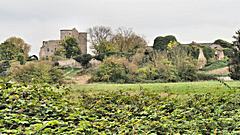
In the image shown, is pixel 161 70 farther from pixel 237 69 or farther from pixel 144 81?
pixel 237 69

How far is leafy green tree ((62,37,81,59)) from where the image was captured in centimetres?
4559

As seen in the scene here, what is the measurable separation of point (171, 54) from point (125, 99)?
1947 cm

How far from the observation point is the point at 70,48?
4588 cm

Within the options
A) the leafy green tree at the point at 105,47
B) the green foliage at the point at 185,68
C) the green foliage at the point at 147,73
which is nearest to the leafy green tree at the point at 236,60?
the green foliage at the point at 185,68

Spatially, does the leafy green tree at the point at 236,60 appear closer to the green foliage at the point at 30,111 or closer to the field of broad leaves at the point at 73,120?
the field of broad leaves at the point at 73,120

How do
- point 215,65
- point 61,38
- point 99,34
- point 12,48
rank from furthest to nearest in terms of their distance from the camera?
point 61,38 < point 99,34 < point 12,48 < point 215,65

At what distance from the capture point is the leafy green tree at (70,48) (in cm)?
4559

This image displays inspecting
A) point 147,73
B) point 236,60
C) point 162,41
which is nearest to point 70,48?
point 162,41

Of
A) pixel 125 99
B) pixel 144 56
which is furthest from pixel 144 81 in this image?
pixel 125 99

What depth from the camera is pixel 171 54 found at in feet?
89.5

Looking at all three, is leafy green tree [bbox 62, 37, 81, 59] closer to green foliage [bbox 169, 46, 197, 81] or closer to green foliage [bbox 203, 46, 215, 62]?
green foliage [bbox 203, 46, 215, 62]

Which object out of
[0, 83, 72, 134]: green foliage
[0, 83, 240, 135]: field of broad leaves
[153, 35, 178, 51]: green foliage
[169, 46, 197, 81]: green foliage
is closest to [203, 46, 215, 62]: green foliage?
[153, 35, 178, 51]: green foliage

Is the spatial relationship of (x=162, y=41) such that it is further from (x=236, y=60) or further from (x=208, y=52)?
(x=236, y=60)

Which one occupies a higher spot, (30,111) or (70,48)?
(70,48)
